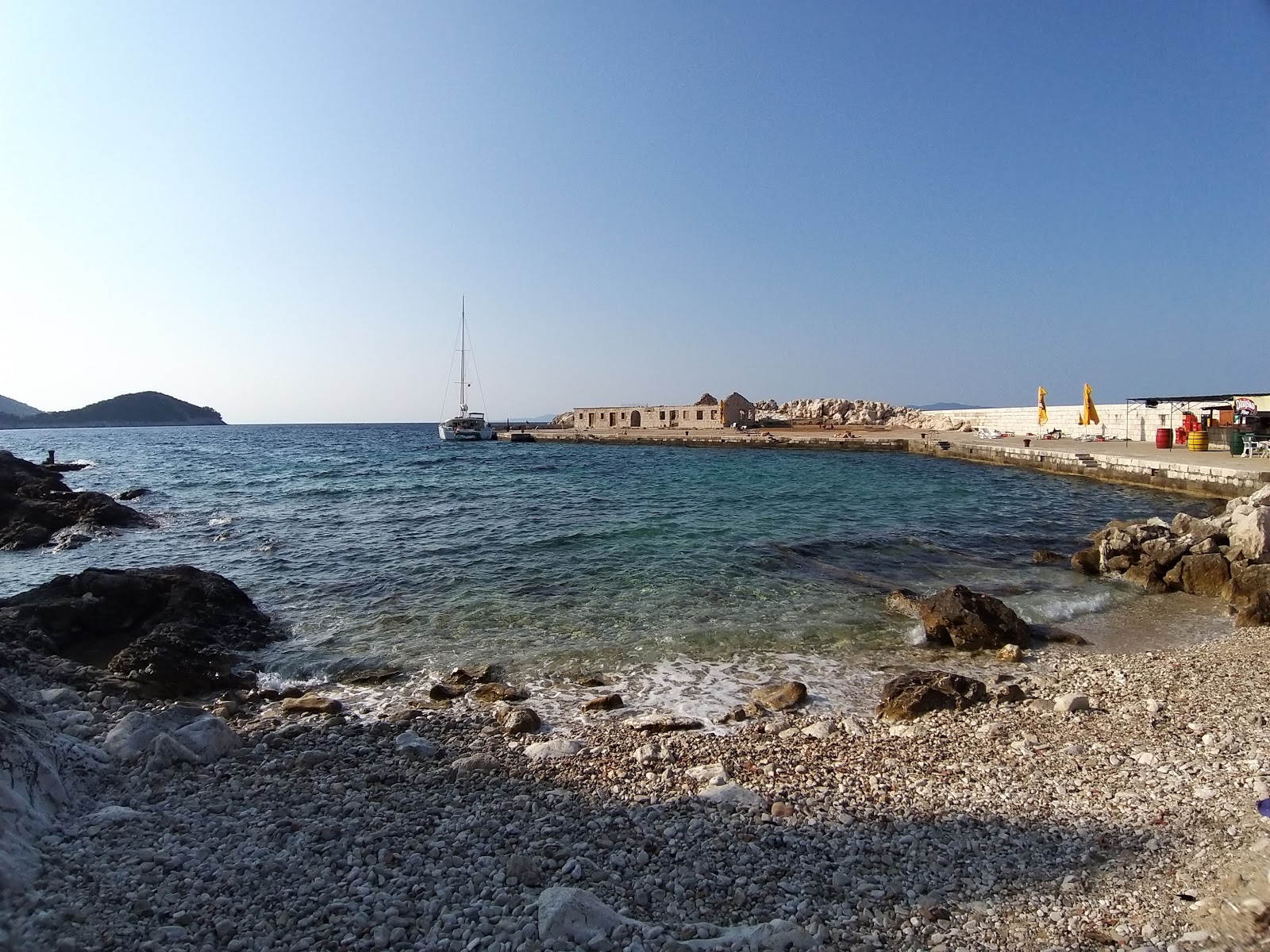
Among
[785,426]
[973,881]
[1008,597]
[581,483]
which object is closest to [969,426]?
[785,426]

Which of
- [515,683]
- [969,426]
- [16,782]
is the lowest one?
[515,683]

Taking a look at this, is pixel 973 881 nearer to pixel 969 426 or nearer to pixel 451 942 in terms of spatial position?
pixel 451 942

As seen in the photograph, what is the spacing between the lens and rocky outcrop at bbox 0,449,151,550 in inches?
730

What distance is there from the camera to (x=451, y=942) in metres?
3.44

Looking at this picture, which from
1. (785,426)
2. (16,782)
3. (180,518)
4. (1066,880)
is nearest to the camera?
(1066,880)

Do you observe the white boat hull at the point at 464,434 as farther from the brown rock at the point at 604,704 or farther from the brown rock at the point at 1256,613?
the brown rock at the point at 1256,613

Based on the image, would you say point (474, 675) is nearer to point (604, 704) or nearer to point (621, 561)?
point (604, 704)

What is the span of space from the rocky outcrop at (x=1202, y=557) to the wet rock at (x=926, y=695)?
5763 mm

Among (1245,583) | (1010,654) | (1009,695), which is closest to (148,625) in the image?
(1009,695)

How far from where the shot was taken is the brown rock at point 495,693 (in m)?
7.69

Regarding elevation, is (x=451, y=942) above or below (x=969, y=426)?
below

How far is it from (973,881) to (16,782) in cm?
616

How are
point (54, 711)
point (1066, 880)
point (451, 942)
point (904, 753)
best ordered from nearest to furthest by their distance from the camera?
1. point (451, 942)
2. point (1066, 880)
3. point (904, 753)
4. point (54, 711)

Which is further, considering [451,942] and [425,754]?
[425,754]
